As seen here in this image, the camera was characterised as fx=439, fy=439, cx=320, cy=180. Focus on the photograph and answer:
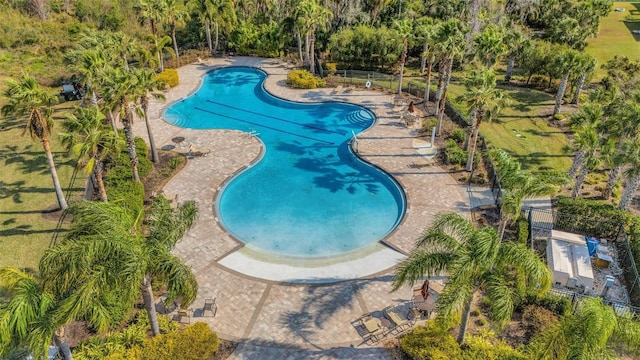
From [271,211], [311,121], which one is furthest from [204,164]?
[311,121]

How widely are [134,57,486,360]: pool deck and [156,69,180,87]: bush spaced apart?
363 inches

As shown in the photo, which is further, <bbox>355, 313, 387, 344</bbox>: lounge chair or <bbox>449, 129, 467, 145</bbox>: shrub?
<bbox>449, 129, 467, 145</bbox>: shrub

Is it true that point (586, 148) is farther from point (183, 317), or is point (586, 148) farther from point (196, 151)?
point (196, 151)

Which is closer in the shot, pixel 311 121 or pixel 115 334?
pixel 115 334

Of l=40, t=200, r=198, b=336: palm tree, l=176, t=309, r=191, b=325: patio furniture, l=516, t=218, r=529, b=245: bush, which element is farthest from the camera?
l=516, t=218, r=529, b=245: bush

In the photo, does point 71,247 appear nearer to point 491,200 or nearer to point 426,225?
point 426,225

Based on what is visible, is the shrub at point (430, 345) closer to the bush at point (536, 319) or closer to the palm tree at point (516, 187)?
the bush at point (536, 319)

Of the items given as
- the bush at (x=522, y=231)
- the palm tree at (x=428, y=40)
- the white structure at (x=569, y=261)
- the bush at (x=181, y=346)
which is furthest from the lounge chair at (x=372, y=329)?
the palm tree at (x=428, y=40)

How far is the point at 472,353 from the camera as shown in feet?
68.3

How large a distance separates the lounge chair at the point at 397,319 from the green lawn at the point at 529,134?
2097cm

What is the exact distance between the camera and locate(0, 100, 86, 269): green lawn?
27328 mm

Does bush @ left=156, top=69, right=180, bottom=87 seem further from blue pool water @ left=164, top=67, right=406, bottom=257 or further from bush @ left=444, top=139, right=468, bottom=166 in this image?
bush @ left=444, top=139, right=468, bottom=166

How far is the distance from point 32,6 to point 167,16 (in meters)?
29.9

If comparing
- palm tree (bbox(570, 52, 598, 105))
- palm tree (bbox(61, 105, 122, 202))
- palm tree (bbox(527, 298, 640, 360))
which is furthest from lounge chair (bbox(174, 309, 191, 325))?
palm tree (bbox(570, 52, 598, 105))
